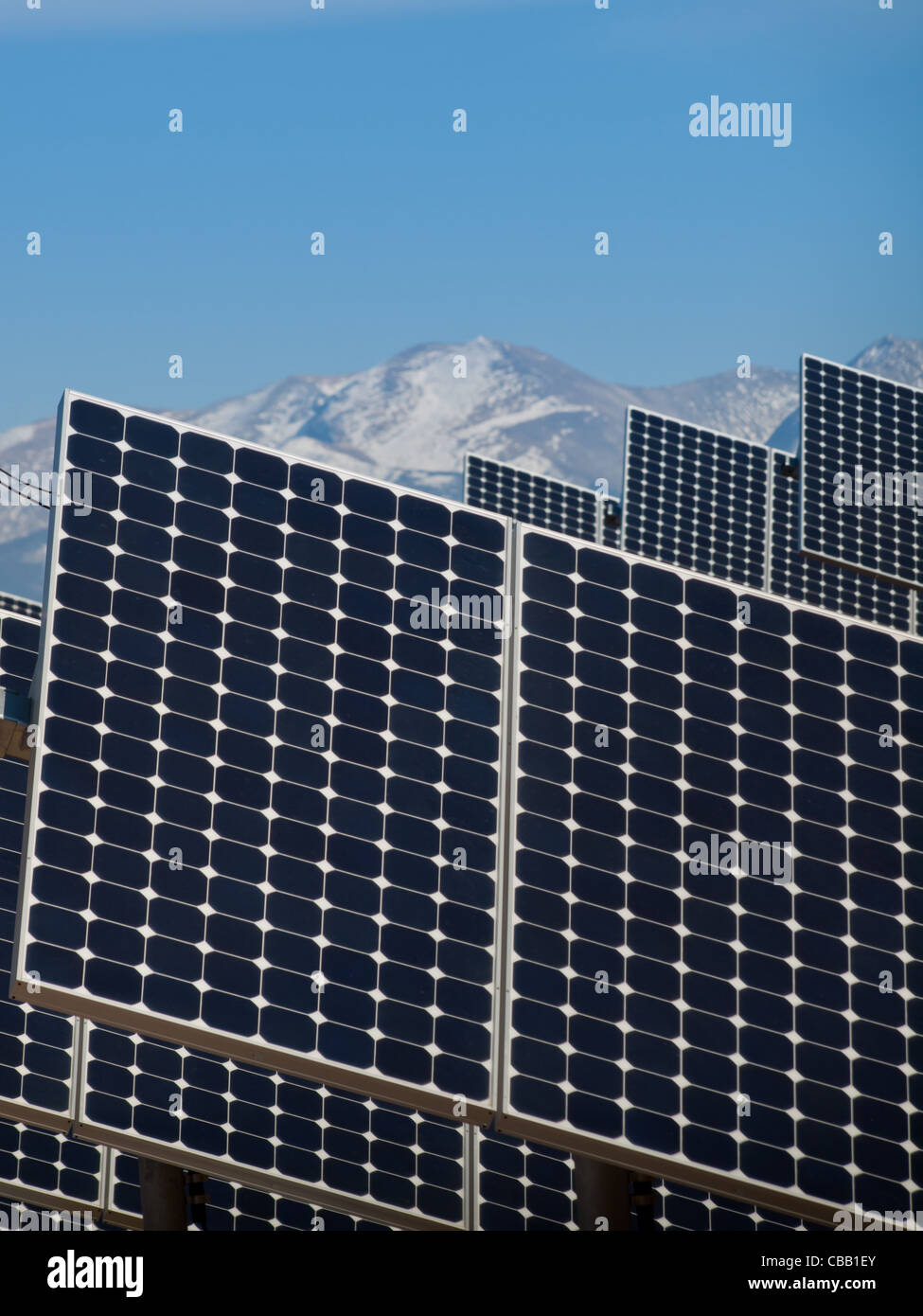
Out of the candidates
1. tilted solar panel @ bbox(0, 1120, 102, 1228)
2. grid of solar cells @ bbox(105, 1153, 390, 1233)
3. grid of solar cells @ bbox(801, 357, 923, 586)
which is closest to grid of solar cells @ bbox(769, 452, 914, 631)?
grid of solar cells @ bbox(801, 357, 923, 586)

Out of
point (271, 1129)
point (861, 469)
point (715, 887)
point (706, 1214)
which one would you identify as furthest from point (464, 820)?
point (861, 469)

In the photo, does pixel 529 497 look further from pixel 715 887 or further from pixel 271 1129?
pixel 715 887

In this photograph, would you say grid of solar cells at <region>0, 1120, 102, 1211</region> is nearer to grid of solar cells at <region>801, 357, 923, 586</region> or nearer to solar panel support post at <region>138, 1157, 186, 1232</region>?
solar panel support post at <region>138, 1157, 186, 1232</region>

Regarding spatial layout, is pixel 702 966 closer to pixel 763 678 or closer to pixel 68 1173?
pixel 763 678

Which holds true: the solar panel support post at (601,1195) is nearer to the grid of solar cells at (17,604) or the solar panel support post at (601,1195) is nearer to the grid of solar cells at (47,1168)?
the grid of solar cells at (47,1168)

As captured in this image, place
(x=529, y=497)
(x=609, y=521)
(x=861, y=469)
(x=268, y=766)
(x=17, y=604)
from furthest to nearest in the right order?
(x=529, y=497)
(x=609, y=521)
(x=17, y=604)
(x=861, y=469)
(x=268, y=766)

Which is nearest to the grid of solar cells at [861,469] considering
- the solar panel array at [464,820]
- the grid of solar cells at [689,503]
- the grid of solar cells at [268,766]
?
the grid of solar cells at [689,503]

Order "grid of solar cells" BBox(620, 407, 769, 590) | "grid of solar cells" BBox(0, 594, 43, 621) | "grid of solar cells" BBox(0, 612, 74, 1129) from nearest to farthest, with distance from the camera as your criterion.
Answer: "grid of solar cells" BBox(0, 612, 74, 1129) < "grid of solar cells" BBox(0, 594, 43, 621) < "grid of solar cells" BBox(620, 407, 769, 590)
